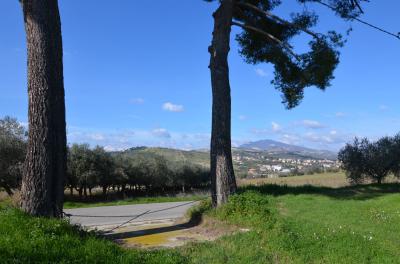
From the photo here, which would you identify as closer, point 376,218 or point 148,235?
point 148,235

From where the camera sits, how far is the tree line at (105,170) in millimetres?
26938

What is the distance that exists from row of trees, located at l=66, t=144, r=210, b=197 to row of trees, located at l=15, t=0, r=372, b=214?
68.2 feet

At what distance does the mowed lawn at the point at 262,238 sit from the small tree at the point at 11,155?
16.9 m

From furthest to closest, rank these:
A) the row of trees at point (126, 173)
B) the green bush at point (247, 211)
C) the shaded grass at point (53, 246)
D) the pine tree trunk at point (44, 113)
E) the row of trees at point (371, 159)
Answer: the row of trees at point (126, 173) → the row of trees at point (371, 159) → the green bush at point (247, 211) → the pine tree trunk at point (44, 113) → the shaded grass at point (53, 246)

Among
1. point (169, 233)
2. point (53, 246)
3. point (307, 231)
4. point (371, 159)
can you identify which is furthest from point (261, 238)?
point (371, 159)

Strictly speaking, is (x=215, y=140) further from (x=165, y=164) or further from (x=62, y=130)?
(x=165, y=164)

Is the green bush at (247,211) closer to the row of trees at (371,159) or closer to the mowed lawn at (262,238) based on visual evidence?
the mowed lawn at (262,238)

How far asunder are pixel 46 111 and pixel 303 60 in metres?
9.10

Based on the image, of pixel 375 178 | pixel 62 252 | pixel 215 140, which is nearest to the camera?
pixel 62 252

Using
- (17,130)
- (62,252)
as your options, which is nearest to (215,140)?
(62,252)

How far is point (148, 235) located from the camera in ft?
35.1

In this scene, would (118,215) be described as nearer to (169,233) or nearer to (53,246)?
(169,233)

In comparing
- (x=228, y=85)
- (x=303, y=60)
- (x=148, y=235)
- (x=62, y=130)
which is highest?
(x=303, y=60)

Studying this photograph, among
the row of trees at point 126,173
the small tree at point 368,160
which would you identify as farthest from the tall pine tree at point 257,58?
the row of trees at point 126,173
